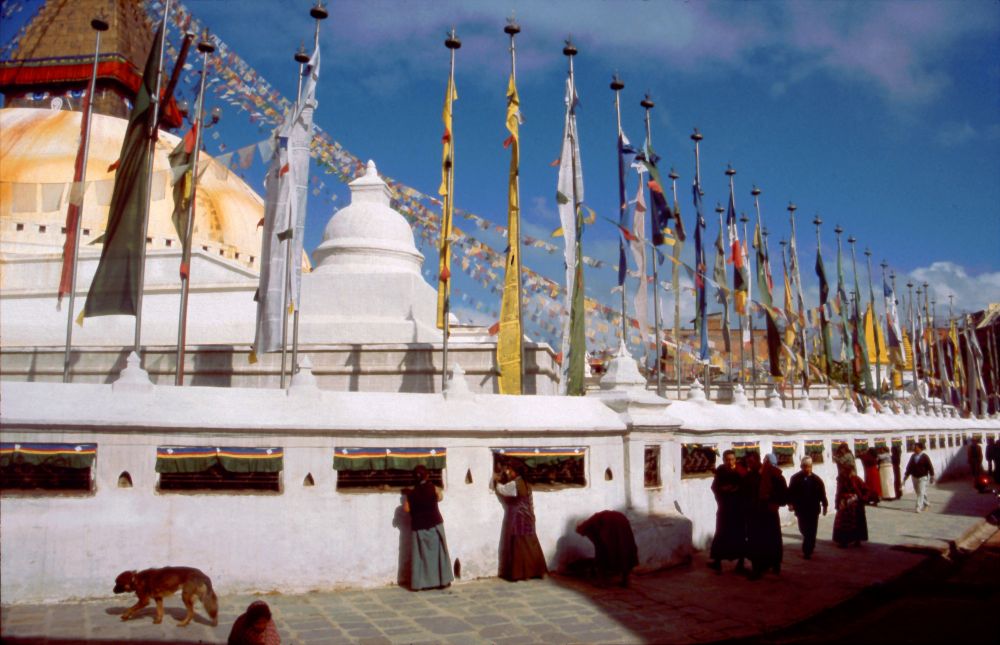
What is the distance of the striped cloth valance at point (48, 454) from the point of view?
7.40 meters

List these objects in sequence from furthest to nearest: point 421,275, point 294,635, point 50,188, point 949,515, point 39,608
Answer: point 421,275 → point 949,515 → point 50,188 → point 39,608 → point 294,635

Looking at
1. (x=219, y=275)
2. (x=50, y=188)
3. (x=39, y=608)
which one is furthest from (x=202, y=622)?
(x=219, y=275)

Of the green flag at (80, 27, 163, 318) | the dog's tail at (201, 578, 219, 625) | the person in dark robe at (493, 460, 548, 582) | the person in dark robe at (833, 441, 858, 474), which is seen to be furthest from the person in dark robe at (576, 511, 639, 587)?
the green flag at (80, 27, 163, 318)

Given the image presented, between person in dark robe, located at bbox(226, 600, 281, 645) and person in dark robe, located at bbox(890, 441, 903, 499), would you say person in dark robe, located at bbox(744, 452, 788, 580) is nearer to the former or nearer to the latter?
person in dark robe, located at bbox(226, 600, 281, 645)

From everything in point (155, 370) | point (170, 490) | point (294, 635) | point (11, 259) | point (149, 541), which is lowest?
point (294, 635)

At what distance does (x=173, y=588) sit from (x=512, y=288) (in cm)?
830

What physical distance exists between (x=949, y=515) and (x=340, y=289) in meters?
13.3

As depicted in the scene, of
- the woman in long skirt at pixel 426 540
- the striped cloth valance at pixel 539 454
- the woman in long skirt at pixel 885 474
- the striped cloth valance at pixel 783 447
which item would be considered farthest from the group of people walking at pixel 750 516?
the woman in long skirt at pixel 885 474

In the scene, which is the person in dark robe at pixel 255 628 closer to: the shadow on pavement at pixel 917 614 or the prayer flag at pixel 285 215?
the shadow on pavement at pixel 917 614

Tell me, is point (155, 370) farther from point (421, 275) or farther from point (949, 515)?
point (949, 515)

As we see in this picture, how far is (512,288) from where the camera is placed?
1388cm

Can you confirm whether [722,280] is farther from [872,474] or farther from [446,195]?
[446,195]

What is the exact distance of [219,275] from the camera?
20.2m

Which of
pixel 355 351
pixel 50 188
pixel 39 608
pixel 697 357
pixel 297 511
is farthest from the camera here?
pixel 697 357
